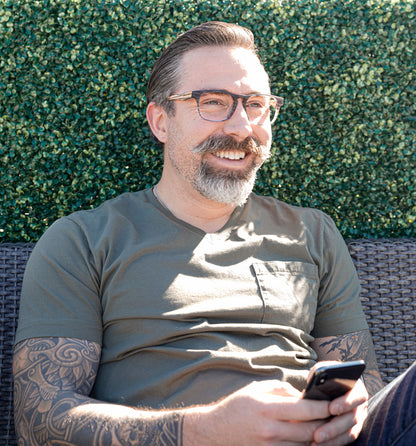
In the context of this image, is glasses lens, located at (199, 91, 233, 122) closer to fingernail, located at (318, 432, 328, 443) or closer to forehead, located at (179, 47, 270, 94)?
forehead, located at (179, 47, 270, 94)

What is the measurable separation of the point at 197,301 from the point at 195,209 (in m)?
0.51

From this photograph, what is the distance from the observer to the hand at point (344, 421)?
5.66 ft

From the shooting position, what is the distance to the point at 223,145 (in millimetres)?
2459

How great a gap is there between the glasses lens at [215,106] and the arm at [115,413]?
3.66 ft

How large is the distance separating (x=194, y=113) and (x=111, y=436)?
4.64 ft

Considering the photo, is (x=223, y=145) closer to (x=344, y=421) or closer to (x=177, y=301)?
(x=177, y=301)

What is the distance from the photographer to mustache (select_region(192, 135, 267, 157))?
2.46m

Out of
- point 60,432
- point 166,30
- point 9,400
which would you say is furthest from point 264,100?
point 9,400

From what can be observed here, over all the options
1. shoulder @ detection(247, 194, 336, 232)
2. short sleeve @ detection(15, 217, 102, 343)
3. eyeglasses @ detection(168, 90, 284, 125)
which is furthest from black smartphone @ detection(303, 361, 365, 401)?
eyeglasses @ detection(168, 90, 284, 125)

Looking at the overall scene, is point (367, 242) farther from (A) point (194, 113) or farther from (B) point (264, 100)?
(A) point (194, 113)

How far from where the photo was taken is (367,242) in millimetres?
3023

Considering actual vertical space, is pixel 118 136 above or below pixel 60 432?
above

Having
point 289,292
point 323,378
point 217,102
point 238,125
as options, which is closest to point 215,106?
point 217,102

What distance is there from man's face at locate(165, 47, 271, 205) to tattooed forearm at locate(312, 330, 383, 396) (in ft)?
2.45
